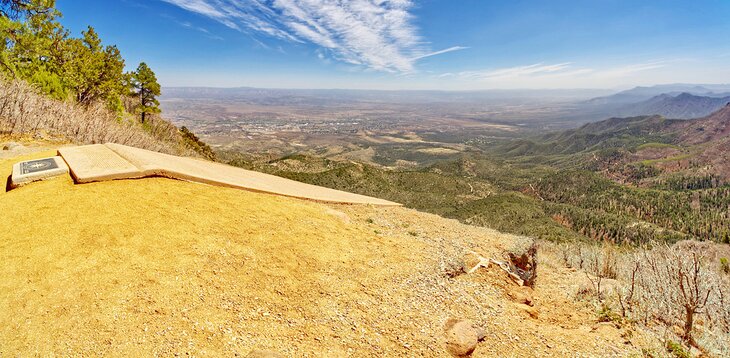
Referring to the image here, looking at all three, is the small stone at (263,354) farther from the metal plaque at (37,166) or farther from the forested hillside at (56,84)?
the forested hillside at (56,84)

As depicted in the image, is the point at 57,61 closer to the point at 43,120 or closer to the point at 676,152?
the point at 43,120

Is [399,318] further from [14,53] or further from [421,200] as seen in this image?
[421,200]

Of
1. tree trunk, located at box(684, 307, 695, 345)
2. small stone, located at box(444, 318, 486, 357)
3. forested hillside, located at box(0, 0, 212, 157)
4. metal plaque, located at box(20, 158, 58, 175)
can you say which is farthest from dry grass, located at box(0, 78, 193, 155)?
tree trunk, located at box(684, 307, 695, 345)

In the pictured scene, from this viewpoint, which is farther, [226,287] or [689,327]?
[689,327]

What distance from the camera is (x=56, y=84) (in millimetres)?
19250

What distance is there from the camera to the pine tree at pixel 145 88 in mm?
33594

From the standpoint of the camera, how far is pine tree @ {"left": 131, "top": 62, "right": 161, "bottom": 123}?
3359cm

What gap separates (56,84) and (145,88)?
1682cm

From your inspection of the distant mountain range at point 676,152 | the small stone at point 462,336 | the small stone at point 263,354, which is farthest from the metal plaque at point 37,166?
the distant mountain range at point 676,152

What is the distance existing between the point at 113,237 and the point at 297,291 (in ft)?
11.3

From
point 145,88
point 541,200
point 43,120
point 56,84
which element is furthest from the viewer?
point 541,200

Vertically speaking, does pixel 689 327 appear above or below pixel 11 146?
below

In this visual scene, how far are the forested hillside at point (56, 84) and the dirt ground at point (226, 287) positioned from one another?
19.8 feet

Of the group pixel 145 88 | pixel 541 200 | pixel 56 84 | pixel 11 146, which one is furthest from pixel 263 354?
pixel 541 200
